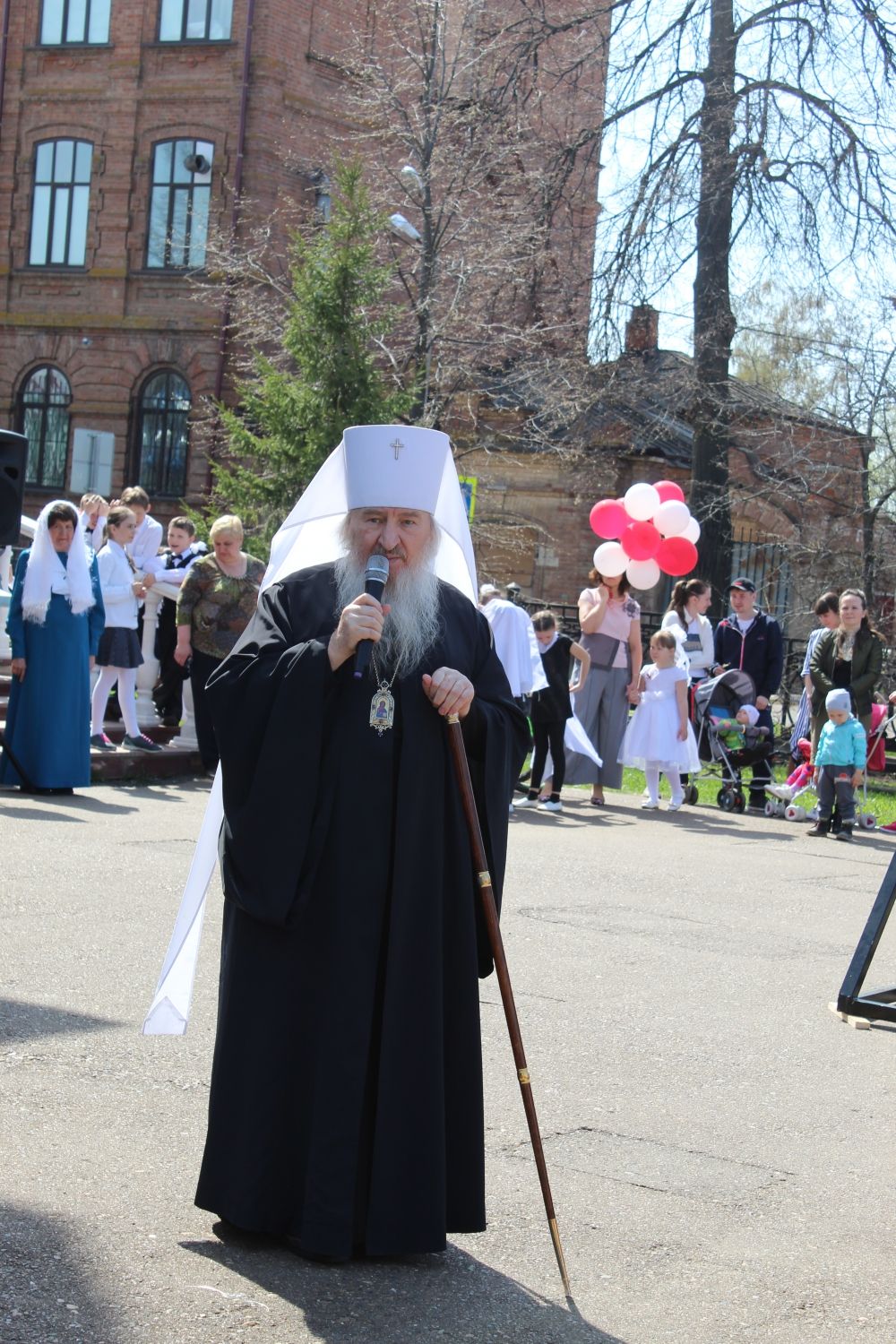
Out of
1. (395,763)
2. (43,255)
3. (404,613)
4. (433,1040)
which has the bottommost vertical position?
(433,1040)

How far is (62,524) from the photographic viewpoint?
39.8 ft

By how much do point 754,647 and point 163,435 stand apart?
21.2 meters

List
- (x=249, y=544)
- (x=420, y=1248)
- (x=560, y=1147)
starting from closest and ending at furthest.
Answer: (x=420, y=1248)
(x=560, y=1147)
(x=249, y=544)

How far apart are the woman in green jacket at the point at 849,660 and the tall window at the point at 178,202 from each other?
72.1ft

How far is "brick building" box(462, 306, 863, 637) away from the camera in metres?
25.2

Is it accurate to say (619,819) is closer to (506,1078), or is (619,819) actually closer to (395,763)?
(506,1078)

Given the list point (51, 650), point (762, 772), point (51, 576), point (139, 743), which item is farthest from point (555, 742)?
point (51, 576)

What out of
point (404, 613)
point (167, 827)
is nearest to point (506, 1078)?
point (404, 613)

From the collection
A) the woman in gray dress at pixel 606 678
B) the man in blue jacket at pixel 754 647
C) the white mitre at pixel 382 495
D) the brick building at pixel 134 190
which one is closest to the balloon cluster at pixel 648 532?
the man in blue jacket at pixel 754 647

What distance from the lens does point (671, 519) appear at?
56.4ft

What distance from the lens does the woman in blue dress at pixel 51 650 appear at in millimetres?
12203

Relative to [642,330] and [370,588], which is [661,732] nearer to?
[642,330]

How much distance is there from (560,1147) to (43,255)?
109ft

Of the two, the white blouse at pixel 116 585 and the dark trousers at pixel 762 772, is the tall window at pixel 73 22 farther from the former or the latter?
the dark trousers at pixel 762 772
